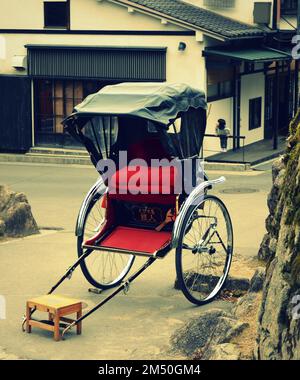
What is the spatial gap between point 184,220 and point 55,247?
174 inches

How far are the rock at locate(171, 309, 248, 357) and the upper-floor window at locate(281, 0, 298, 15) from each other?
2039 cm

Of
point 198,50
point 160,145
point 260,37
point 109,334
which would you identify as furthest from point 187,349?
point 260,37

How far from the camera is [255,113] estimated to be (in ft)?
98.2

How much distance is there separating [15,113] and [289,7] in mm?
9433

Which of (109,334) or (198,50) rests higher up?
(198,50)

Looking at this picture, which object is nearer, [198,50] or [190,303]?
[190,303]

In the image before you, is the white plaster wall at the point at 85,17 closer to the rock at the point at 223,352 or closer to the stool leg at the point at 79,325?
the stool leg at the point at 79,325

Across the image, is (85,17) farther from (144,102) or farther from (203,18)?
(144,102)

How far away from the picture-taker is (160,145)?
12992mm

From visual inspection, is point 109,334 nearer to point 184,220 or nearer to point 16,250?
point 184,220

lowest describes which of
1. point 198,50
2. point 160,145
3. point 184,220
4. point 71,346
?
point 71,346

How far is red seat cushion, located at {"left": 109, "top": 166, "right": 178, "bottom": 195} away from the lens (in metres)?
12.3

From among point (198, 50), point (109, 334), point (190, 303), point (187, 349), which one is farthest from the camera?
point (198, 50)

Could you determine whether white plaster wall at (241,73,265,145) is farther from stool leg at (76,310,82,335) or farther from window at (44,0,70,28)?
stool leg at (76,310,82,335)
